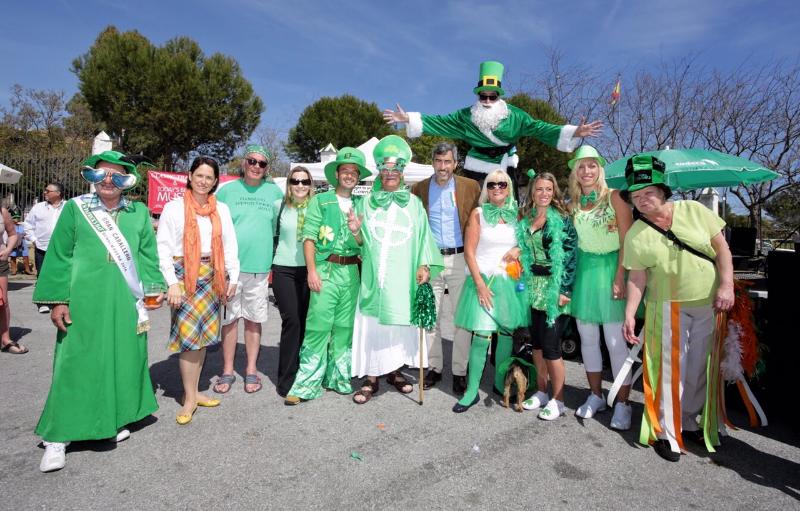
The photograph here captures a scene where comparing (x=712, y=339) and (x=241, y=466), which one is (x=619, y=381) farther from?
(x=241, y=466)

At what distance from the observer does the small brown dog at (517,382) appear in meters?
3.70

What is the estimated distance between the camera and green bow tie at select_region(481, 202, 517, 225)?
3.61 m

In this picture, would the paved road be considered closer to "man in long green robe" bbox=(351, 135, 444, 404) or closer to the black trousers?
the black trousers

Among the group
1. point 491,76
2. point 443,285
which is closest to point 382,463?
point 443,285

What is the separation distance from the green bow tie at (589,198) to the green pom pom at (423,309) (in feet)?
4.49

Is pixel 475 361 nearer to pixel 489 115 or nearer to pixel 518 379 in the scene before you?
pixel 518 379

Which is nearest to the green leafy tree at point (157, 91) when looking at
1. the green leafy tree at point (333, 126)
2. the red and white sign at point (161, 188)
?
the green leafy tree at point (333, 126)

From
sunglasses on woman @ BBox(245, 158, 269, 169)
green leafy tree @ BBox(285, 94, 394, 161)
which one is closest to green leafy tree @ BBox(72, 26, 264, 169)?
green leafy tree @ BBox(285, 94, 394, 161)

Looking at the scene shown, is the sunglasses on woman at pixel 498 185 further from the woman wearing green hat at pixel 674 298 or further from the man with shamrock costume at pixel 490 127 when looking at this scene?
the man with shamrock costume at pixel 490 127

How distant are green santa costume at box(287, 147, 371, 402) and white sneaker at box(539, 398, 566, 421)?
64.3 inches

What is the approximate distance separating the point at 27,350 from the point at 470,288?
16.1 feet

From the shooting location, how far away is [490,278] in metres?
3.59

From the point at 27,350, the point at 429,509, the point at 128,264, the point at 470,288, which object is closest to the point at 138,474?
the point at 128,264

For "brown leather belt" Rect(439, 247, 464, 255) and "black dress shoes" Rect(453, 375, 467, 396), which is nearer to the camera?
"black dress shoes" Rect(453, 375, 467, 396)
